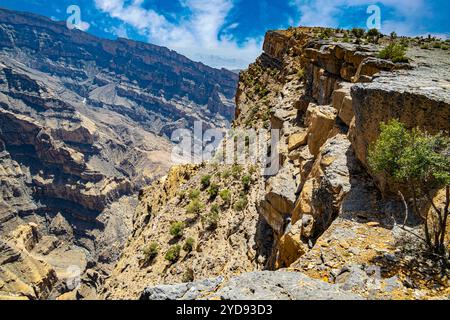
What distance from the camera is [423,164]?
300 inches

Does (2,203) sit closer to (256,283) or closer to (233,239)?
(233,239)

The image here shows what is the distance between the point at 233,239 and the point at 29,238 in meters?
93.8

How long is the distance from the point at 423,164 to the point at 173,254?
17.9 metres

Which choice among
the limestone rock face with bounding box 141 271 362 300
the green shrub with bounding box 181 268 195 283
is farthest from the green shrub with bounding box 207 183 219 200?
the limestone rock face with bounding box 141 271 362 300

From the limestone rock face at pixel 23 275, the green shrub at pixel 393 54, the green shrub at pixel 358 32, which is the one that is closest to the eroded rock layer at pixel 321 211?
the green shrub at pixel 393 54

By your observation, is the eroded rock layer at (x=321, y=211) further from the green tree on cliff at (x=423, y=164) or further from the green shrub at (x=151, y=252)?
the green tree on cliff at (x=423, y=164)

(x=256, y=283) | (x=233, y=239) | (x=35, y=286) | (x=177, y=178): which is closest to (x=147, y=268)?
(x=233, y=239)

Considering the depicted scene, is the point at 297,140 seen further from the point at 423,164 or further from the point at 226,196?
the point at 423,164

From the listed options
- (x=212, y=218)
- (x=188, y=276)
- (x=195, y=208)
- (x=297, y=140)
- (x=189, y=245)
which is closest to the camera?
(x=188, y=276)

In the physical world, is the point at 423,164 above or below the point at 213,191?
above

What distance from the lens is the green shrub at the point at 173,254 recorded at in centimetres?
2184

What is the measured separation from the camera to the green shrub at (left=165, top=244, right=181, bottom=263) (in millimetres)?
21844

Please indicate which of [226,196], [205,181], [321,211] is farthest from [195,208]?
[321,211]

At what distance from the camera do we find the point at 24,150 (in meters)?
157
